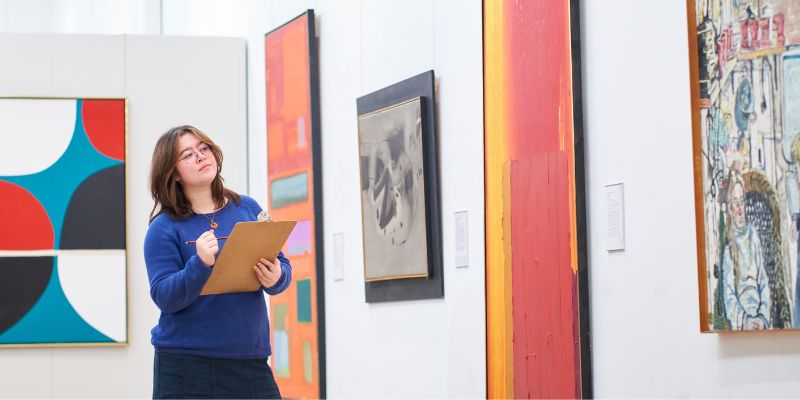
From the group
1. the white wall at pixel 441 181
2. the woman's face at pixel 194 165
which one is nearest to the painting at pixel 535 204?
the white wall at pixel 441 181

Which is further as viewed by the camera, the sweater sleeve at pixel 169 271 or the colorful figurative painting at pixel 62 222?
the colorful figurative painting at pixel 62 222

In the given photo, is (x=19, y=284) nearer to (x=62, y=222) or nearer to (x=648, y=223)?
(x=62, y=222)

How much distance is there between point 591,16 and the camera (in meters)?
4.55

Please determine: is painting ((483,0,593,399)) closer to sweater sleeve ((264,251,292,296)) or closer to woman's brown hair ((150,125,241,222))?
sweater sleeve ((264,251,292,296))

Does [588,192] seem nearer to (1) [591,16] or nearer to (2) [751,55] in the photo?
(1) [591,16]

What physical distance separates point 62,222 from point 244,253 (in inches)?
184

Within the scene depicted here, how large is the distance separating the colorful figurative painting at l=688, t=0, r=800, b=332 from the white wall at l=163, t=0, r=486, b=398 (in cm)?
159

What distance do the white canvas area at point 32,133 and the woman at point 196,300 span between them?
4.45 m

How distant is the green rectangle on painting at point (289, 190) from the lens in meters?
7.20

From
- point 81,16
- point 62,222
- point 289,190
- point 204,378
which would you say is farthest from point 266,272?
point 81,16

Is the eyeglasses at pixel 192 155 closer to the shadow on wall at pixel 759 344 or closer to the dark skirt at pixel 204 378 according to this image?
the dark skirt at pixel 204 378

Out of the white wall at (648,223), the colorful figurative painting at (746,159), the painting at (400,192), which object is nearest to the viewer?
the colorful figurative painting at (746,159)

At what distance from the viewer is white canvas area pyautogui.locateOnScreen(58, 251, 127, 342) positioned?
788cm

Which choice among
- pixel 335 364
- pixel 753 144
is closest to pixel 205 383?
pixel 753 144
